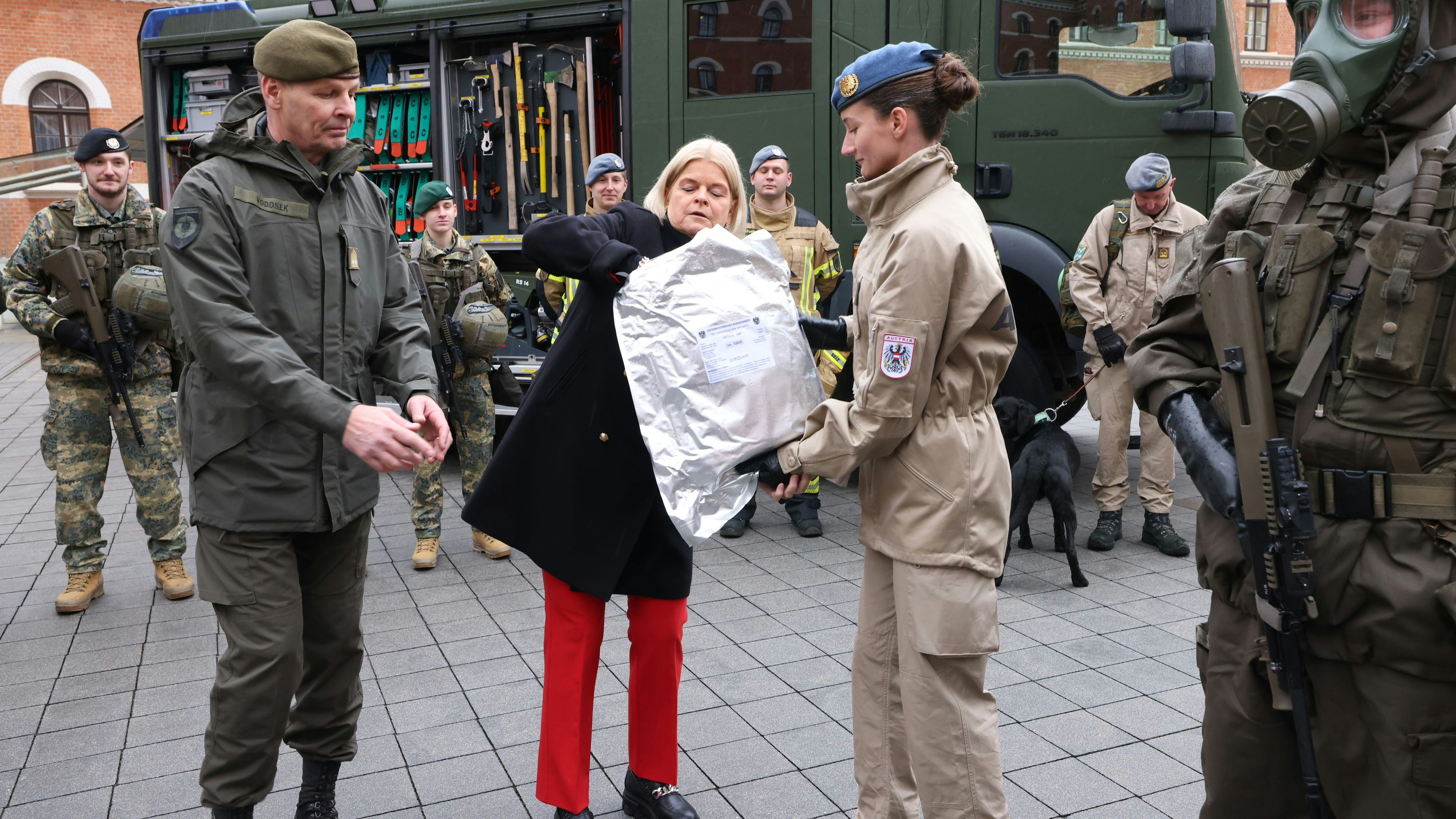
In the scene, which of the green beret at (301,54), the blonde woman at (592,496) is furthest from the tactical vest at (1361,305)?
the green beret at (301,54)

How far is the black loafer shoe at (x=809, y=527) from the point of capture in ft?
19.7

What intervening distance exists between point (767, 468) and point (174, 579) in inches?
A: 148

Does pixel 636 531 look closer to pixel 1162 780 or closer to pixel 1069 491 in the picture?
pixel 1162 780

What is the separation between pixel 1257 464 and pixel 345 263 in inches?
84.7

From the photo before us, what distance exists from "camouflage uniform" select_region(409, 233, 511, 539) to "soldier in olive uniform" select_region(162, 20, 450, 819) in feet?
10.5

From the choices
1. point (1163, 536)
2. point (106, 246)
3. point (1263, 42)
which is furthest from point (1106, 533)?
point (1263, 42)

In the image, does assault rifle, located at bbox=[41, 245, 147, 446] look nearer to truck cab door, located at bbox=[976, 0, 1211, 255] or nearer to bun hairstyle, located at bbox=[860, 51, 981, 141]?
bun hairstyle, located at bbox=[860, 51, 981, 141]

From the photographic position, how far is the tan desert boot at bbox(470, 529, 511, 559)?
5672 millimetres

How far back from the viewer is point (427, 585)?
17.3 feet

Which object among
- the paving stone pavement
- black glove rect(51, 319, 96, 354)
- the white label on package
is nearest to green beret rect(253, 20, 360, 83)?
the white label on package

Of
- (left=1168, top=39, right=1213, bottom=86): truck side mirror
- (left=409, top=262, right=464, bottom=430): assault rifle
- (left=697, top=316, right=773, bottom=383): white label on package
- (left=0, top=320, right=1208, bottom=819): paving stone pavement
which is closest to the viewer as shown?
(left=697, top=316, right=773, bottom=383): white label on package

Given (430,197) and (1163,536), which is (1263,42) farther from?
(430,197)

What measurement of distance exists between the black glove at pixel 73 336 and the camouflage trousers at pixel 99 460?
0.60ft

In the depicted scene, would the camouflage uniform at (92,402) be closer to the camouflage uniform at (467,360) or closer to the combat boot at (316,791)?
the camouflage uniform at (467,360)
